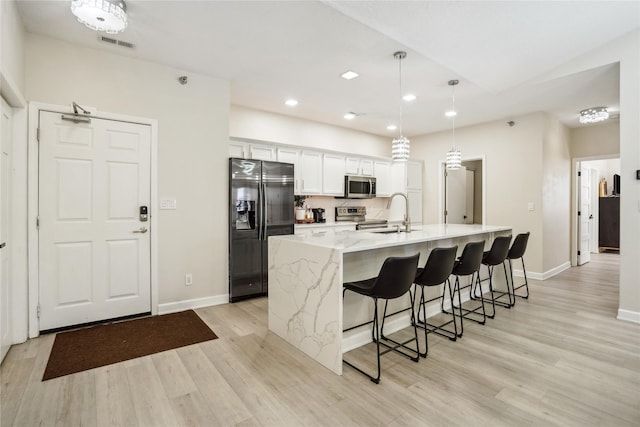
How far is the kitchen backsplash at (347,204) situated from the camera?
571cm

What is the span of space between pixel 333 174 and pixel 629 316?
4.07m

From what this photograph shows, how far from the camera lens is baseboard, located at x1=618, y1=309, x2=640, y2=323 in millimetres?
3266

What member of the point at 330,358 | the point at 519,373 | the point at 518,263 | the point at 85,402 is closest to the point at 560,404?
the point at 519,373

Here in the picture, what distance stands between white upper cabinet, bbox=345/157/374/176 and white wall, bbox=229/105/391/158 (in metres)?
0.52

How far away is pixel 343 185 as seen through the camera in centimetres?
562

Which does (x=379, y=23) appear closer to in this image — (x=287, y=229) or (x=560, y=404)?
(x=287, y=229)

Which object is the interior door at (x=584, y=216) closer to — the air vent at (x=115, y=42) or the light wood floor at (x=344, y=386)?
the light wood floor at (x=344, y=386)

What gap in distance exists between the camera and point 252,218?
13.3ft

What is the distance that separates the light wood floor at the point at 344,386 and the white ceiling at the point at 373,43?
8.93ft

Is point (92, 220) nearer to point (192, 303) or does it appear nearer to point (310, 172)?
point (192, 303)

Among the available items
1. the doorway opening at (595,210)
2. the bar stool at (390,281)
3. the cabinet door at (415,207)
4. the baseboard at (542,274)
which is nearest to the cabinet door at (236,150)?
the bar stool at (390,281)

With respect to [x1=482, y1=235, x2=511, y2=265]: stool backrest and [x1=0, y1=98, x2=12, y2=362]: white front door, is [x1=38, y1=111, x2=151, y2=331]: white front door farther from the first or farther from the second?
[x1=482, y1=235, x2=511, y2=265]: stool backrest

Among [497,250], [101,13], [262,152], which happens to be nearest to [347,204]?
[262,152]

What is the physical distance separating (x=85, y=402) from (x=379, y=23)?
11.3 ft
